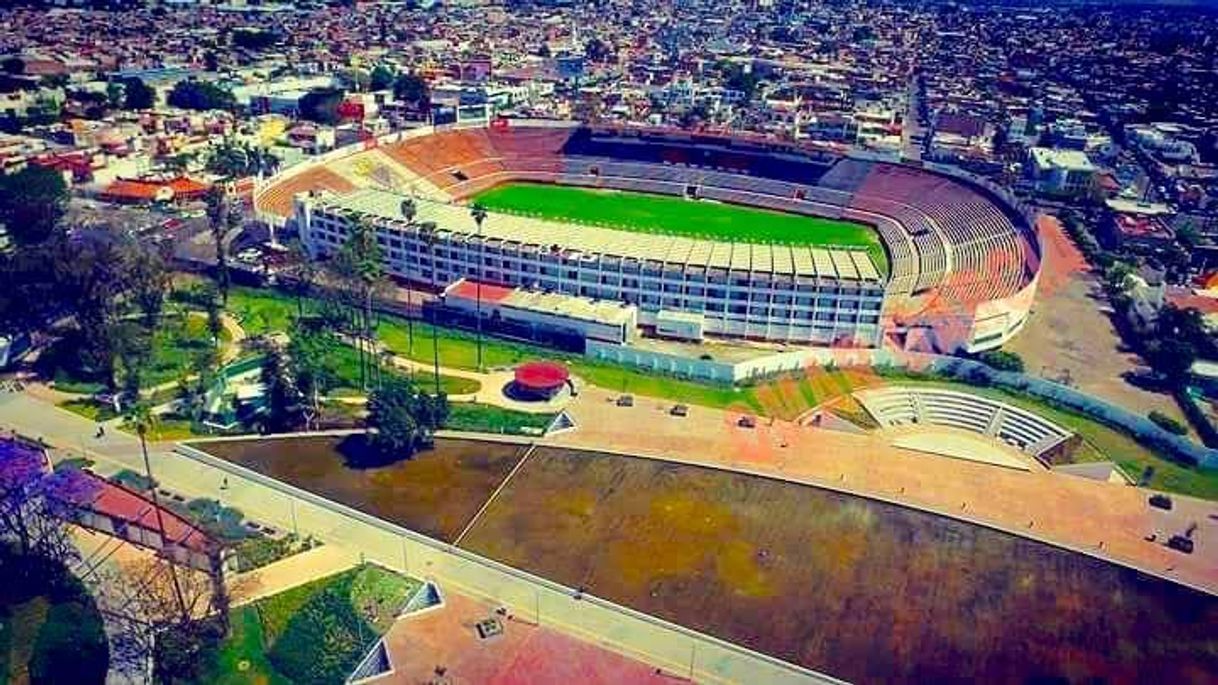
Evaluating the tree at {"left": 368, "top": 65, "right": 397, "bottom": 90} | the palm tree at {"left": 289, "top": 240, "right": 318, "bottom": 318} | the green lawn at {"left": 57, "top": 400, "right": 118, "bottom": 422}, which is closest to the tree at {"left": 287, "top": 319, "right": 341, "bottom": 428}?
the palm tree at {"left": 289, "top": 240, "right": 318, "bottom": 318}

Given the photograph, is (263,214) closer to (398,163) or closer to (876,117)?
(398,163)

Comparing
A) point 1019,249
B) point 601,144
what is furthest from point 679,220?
point 1019,249

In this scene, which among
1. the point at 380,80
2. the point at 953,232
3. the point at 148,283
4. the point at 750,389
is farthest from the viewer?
the point at 380,80

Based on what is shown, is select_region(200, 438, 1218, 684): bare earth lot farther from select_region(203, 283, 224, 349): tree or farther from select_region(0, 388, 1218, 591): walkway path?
select_region(203, 283, 224, 349): tree

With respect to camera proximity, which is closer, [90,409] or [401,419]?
[401,419]

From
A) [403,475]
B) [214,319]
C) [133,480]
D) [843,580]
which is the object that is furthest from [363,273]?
[843,580]

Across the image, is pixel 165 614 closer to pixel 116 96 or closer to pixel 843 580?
pixel 843 580
